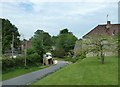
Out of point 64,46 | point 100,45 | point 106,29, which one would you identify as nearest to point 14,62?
point 100,45

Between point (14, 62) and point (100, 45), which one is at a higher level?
point (100, 45)

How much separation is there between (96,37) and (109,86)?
75.4 feet

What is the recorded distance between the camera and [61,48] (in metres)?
98.9

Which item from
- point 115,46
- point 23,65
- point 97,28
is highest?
point 97,28

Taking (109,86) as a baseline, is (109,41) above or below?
above

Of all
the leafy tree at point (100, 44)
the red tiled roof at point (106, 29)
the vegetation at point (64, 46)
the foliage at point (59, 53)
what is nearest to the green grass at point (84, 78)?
the leafy tree at point (100, 44)

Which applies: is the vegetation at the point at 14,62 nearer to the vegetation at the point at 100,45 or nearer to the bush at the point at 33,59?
the bush at the point at 33,59

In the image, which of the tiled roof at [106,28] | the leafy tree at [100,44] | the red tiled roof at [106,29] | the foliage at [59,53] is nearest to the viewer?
the leafy tree at [100,44]

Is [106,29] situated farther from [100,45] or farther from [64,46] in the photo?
[100,45]

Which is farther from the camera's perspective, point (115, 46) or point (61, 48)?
point (61, 48)

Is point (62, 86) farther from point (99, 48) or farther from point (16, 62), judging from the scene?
point (16, 62)

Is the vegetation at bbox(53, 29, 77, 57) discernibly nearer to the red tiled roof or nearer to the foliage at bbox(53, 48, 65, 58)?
the foliage at bbox(53, 48, 65, 58)

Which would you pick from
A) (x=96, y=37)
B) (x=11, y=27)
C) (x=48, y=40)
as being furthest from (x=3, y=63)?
(x=48, y=40)


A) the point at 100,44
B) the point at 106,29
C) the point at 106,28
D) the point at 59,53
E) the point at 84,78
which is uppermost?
the point at 106,28
